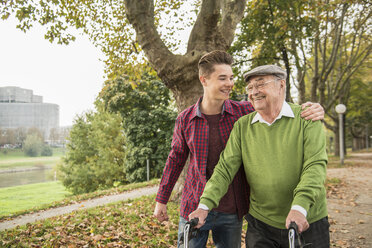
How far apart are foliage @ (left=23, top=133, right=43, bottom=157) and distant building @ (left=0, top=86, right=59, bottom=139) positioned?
0.63 meters

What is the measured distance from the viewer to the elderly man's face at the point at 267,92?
2105 millimetres

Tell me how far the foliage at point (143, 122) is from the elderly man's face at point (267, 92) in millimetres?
17436

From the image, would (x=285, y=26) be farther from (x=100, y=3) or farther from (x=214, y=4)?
(x=100, y=3)

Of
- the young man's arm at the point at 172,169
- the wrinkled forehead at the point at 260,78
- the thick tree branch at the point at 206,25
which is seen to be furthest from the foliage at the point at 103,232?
the thick tree branch at the point at 206,25

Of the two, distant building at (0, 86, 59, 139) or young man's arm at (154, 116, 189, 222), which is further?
distant building at (0, 86, 59, 139)

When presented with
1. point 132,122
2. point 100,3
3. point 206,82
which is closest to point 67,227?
point 206,82

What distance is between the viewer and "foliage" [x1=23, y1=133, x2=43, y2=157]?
1342 centimetres

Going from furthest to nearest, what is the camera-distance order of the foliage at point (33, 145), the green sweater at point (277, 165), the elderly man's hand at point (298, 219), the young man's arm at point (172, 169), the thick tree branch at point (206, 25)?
the foliage at point (33, 145)
the thick tree branch at point (206, 25)
the young man's arm at point (172, 169)
the green sweater at point (277, 165)
the elderly man's hand at point (298, 219)

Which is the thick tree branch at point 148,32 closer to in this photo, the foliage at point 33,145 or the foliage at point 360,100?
the foliage at point 33,145

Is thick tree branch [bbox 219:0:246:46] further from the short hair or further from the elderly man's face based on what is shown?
the elderly man's face

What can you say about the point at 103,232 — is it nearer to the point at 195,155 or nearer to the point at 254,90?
the point at 195,155

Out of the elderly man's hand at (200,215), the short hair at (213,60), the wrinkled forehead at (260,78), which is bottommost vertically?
the elderly man's hand at (200,215)

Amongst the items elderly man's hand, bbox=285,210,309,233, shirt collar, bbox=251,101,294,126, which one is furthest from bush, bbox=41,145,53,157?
elderly man's hand, bbox=285,210,309,233

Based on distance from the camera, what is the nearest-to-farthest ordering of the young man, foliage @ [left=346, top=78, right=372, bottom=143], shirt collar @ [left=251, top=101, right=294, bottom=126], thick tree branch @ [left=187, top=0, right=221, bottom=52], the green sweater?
the green sweater < shirt collar @ [left=251, top=101, right=294, bottom=126] < the young man < thick tree branch @ [left=187, top=0, right=221, bottom=52] < foliage @ [left=346, top=78, right=372, bottom=143]
